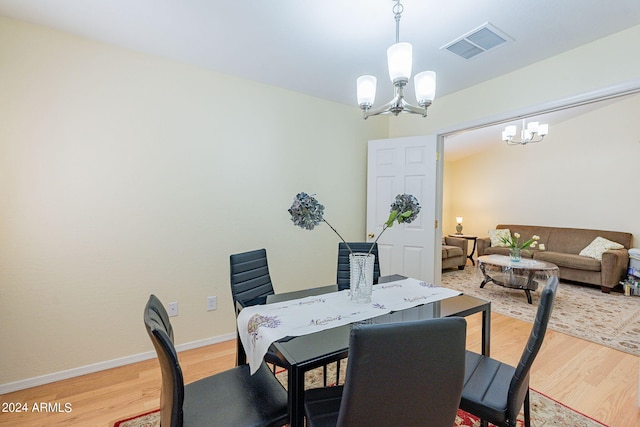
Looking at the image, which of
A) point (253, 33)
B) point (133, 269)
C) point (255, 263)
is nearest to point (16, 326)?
point (133, 269)

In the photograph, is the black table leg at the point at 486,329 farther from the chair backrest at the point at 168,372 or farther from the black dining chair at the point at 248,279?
the chair backrest at the point at 168,372

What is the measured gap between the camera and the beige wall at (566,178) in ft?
15.4

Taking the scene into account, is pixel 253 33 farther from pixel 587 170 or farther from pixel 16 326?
pixel 587 170

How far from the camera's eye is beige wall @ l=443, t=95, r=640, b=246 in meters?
4.70

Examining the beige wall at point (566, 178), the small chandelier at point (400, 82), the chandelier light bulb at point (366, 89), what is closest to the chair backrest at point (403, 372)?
the small chandelier at point (400, 82)

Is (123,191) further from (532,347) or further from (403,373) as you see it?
(532,347)

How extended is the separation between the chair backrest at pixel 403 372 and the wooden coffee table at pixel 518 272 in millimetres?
3678

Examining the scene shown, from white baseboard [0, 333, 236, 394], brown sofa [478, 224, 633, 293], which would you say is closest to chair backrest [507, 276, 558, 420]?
white baseboard [0, 333, 236, 394]

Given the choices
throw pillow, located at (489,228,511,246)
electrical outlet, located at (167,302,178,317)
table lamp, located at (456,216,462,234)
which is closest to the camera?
electrical outlet, located at (167,302,178,317)

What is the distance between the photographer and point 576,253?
4.99 meters

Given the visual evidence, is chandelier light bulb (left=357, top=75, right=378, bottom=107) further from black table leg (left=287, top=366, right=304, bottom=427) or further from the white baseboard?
the white baseboard

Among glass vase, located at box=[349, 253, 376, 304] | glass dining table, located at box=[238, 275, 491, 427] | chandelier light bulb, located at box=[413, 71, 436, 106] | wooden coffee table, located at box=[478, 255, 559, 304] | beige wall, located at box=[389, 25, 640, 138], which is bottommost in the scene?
wooden coffee table, located at box=[478, 255, 559, 304]

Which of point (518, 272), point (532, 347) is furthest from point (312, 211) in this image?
point (518, 272)

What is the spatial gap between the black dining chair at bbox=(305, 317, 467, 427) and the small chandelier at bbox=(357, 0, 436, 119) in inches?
47.9
